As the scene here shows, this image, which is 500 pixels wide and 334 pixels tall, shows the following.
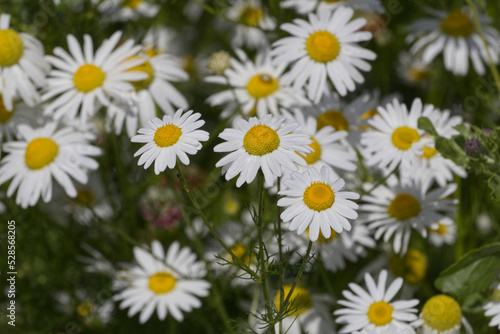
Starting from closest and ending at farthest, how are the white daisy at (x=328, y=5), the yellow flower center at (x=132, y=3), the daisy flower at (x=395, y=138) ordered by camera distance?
the daisy flower at (x=395, y=138)
the white daisy at (x=328, y=5)
the yellow flower center at (x=132, y=3)

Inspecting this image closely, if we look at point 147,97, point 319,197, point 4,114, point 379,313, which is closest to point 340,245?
point 379,313

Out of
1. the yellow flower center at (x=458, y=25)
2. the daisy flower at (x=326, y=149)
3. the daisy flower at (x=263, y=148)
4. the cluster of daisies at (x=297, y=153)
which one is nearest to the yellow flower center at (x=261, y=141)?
the daisy flower at (x=263, y=148)

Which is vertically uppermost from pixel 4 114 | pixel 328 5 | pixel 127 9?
pixel 127 9

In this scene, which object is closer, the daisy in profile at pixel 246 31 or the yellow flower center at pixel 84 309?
the yellow flower center at pixel 84 309

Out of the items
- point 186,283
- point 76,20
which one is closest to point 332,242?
point 186,283

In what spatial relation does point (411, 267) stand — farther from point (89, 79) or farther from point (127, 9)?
point (127, 9)

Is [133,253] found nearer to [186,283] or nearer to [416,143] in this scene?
[186,283]

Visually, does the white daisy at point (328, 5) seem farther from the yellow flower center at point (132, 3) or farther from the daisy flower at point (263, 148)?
the daisy flower at point (263, 148)
